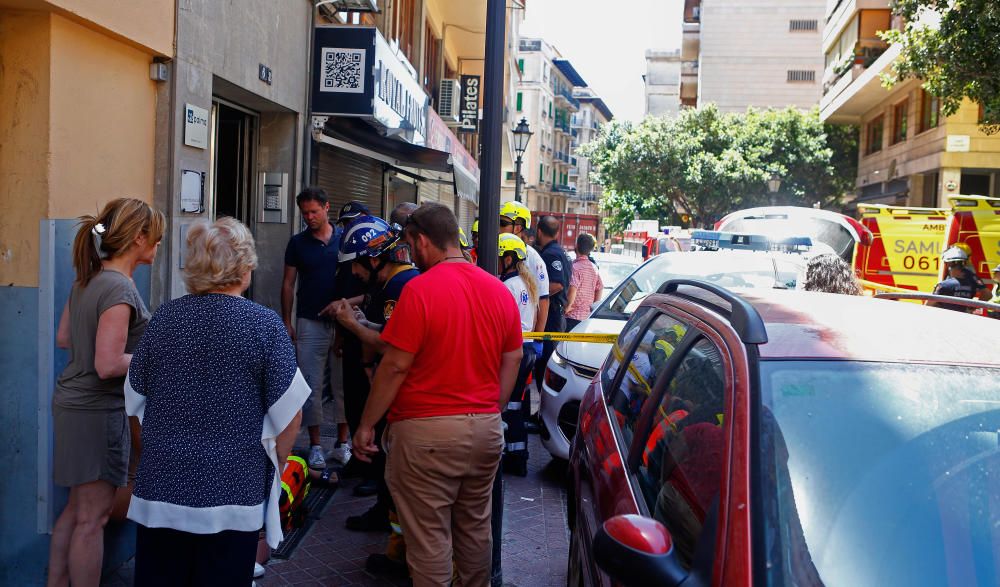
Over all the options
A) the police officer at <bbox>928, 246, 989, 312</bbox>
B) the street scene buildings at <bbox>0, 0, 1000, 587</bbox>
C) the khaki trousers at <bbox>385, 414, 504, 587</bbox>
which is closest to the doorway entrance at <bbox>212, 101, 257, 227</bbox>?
the street scene buildings at <bbox>0, 0, 1000, 587</bbox>

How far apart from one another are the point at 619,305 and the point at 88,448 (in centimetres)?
500

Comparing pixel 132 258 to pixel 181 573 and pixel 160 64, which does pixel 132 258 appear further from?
pixel 160 64

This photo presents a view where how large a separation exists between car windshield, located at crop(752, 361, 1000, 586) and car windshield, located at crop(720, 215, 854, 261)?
12.8 m

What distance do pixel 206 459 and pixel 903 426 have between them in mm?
2066

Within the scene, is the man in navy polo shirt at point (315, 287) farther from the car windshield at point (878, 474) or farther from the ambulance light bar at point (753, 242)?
the ambulance light bar at point (753, 242)

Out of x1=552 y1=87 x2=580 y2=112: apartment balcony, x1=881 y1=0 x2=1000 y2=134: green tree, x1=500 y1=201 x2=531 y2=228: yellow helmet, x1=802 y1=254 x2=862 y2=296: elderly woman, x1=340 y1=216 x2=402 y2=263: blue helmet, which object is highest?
x1=552 y1=87 x2=580 y2=112: apartment balcony

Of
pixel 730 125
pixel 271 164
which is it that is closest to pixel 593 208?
pixel 730 125

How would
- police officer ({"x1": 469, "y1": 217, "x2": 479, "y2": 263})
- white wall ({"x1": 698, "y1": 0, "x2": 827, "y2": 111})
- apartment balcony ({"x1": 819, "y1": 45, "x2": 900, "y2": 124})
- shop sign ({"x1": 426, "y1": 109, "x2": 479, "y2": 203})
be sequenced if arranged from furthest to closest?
white wall ({"x1": 698, "y1": 0, "x2": 827, "y2": 111}), apartment balcony ({"x1": 819, "y1": 45, "x2": 900, "y2": 124}), shop sign ({"x1": 426, "y1": 109, "x2": 479, "y2": 203}), police officer ({"x1": 469, "y1": 217, "x2": 479, "y2": 263})

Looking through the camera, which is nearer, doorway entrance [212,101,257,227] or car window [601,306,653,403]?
car window [601,306,653,403]

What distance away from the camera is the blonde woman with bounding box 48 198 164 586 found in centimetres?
351

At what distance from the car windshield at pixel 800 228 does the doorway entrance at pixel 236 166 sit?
879 cm

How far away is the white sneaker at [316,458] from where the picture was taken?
20.6 ft

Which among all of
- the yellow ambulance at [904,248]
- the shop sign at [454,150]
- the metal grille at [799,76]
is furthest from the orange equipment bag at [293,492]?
the metal grille at [799,76]

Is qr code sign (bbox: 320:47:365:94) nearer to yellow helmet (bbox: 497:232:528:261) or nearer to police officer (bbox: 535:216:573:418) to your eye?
police officer (bbox: 535:216:573:418)
